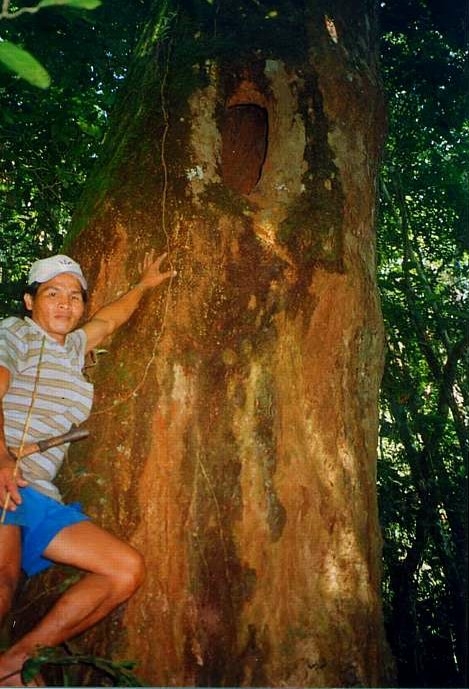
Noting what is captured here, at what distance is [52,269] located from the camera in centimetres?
290

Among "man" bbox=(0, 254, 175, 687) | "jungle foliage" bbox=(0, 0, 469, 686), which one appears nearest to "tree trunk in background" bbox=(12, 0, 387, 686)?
"man" bbox=(0, 254, 175, 687)

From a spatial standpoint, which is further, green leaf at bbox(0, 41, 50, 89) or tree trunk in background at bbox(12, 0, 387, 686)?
tree trunk in background at bbox(12, 0, 387, 686)

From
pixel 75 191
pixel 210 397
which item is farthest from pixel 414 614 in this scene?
pixel 75 191

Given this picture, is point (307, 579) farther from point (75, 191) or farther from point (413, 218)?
point (413, 218)

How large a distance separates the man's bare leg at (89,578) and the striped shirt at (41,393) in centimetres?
24

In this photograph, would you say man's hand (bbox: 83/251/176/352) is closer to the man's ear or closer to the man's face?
the man's face

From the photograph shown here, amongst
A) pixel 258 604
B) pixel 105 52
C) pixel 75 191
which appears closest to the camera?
pixel 258 604

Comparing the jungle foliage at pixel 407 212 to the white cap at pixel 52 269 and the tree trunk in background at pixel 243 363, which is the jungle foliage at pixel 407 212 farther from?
the white cap at pixel 52 269

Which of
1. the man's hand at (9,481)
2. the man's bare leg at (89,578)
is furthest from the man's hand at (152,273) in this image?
the man's bare leg at (89,578)

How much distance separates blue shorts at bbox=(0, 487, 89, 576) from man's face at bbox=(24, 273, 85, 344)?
760mm

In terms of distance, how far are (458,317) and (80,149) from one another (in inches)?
160

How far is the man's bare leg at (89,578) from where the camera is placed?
7.73ft

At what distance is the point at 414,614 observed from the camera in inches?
210

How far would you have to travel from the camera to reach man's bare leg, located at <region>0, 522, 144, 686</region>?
2355mm
